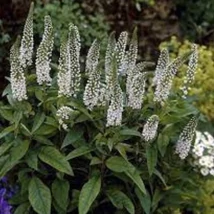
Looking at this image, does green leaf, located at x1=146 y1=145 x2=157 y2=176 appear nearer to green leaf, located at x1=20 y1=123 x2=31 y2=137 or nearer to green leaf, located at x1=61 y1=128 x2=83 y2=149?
green leaf, located at x1=61 y1=128 x2=83 y2=149

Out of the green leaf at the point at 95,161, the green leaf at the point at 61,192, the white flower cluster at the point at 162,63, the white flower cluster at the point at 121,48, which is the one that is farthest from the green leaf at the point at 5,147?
the white flower cluster at the point at 162,63

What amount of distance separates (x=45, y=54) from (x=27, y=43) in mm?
172

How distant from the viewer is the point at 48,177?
170 inches

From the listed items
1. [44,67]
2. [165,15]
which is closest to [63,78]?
[44,67]

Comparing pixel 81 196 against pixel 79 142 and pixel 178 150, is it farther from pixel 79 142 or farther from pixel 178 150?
pixel 178 150

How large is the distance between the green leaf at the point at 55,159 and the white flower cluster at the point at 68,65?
1.06 ft

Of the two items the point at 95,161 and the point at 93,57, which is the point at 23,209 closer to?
the point at 95,161

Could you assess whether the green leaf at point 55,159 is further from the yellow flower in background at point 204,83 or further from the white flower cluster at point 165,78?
the yellow flower in background at point 204,83

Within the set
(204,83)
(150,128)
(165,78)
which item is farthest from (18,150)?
(204,83)

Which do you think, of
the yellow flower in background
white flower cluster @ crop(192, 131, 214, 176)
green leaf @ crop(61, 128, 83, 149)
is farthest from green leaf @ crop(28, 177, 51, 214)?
the yellow flower in background

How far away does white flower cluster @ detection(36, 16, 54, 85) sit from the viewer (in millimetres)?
3975

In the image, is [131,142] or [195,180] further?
[195,180]

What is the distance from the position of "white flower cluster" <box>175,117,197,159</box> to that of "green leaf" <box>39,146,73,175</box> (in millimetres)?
666

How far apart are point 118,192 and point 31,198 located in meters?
0.51
